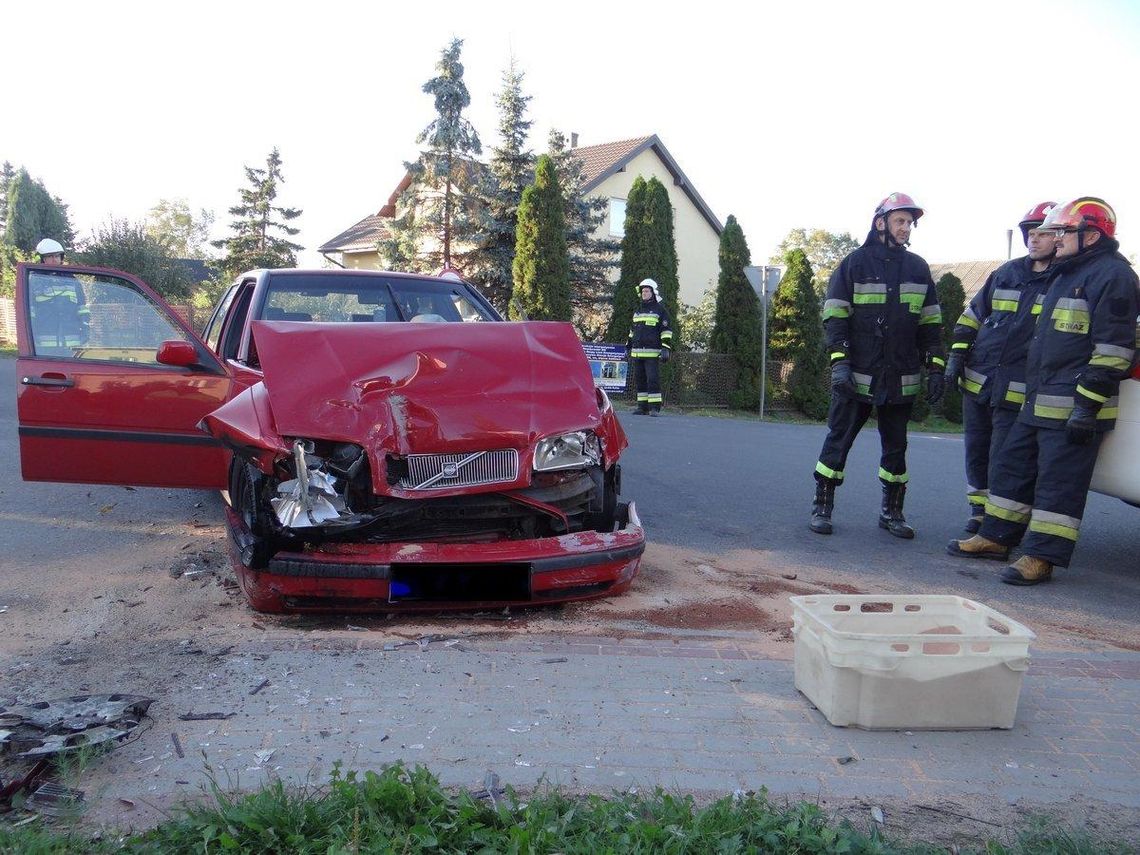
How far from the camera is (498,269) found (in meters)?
25.1

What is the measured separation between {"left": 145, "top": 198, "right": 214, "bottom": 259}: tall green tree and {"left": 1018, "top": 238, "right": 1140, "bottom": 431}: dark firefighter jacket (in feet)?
307

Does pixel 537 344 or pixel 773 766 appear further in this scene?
pixel 537 344

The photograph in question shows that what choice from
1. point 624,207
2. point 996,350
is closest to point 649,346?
point 996,350

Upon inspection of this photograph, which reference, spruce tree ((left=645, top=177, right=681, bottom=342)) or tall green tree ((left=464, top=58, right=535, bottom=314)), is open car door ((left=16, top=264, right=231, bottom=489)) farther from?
tall green tree ((left=464, top=58, right=535, bottom=314))

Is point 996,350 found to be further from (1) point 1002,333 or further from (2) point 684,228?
(2) point 684,228

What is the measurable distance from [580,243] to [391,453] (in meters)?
22.9

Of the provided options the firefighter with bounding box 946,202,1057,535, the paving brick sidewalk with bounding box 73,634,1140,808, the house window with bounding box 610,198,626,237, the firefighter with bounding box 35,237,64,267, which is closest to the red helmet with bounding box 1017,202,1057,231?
the firefighter with bounding box 946,202,1057,535

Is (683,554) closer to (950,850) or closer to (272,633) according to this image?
(272,633)

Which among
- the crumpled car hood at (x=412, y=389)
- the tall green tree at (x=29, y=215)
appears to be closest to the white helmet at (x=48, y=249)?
the crumpled car hood at (x=412, y=389)

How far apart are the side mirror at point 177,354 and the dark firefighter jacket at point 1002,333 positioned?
16.4 feet

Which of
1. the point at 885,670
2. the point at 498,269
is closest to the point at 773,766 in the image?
the point at 885,670

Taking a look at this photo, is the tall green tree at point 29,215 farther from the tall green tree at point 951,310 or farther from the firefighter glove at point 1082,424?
the firefighter glove at point 1082,424

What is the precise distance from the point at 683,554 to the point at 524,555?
1940mm

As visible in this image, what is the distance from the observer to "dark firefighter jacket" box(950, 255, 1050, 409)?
572 centimetres
